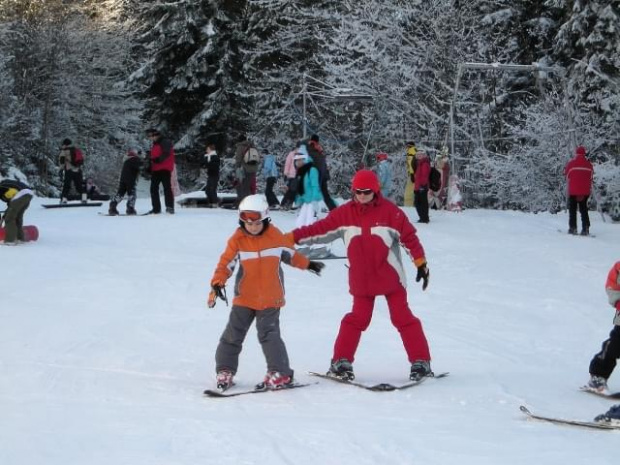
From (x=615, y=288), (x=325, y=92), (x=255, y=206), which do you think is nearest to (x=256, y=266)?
(x=255, y=206)

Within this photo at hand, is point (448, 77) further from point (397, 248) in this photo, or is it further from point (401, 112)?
point (397, 248)

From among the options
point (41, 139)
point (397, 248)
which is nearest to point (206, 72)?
point (41, 139)

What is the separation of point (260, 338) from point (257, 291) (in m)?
0.34

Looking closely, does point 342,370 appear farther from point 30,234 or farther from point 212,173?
point 212,173

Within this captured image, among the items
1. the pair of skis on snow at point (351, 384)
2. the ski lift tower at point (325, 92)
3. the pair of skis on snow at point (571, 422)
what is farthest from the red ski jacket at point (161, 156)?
the pair of skis on snow at point (571, 422)

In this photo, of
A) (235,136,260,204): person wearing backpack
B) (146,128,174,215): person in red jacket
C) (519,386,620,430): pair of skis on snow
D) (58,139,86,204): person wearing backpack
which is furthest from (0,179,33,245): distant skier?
(519,386,620,430): pair of skis on snow

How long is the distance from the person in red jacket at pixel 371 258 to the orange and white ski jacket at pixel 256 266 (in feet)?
0.85

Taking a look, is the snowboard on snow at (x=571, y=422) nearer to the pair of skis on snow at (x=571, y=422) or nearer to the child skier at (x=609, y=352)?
the pair of skis on snow at (x=571, y=422)

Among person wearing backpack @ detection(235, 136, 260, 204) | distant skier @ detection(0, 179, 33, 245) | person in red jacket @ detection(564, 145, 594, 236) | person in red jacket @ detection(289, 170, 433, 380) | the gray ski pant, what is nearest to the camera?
the gray ski pant

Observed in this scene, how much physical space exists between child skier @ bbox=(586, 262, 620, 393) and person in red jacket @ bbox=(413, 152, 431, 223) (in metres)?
11.0

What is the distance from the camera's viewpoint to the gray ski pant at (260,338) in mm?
6797

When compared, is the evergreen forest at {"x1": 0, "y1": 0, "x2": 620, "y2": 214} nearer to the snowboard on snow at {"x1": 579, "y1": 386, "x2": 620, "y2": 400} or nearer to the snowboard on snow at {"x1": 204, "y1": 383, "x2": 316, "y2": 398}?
the snowboard on snow at {"x1": 579, "y1": 386, "x2": 620, "y2": 400}

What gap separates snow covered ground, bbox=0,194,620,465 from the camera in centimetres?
520

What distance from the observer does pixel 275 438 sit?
534 centimetres
